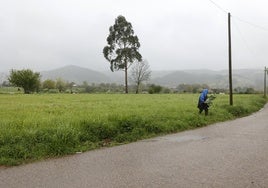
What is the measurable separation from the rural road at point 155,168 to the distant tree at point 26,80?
215ft

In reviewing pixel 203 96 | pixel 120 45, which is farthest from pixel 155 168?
pixel 120 45

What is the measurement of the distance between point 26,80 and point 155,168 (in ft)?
227

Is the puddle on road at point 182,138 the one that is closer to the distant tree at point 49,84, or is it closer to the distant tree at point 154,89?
the distant tree at point 154,89

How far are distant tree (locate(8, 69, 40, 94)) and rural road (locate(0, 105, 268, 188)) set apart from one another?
65482 mm

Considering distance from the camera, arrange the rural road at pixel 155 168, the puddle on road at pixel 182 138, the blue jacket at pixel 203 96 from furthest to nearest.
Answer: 1. the blue jacket at pixel 203 96
2. the puddle on road at pixel 182 138
3. the rural road at pixel 155 168

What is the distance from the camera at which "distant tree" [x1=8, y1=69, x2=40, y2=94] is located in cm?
7344

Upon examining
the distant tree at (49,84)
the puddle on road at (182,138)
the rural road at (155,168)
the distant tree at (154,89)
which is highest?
the distant tree at (49,84)

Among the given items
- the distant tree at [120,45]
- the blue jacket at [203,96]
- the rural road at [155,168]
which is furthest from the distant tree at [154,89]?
the rural road at [155,168]

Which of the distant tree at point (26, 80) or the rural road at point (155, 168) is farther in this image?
the distant tree at point (26, 80)

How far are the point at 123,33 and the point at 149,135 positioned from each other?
196ft

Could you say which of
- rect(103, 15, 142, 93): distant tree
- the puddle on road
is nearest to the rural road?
the puddle on road

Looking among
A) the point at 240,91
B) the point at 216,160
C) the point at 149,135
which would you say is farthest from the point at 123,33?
the point at 216,160

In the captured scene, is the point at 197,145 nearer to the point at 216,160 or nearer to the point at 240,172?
the point at 216,160

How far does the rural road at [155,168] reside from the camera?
695 centimetres
